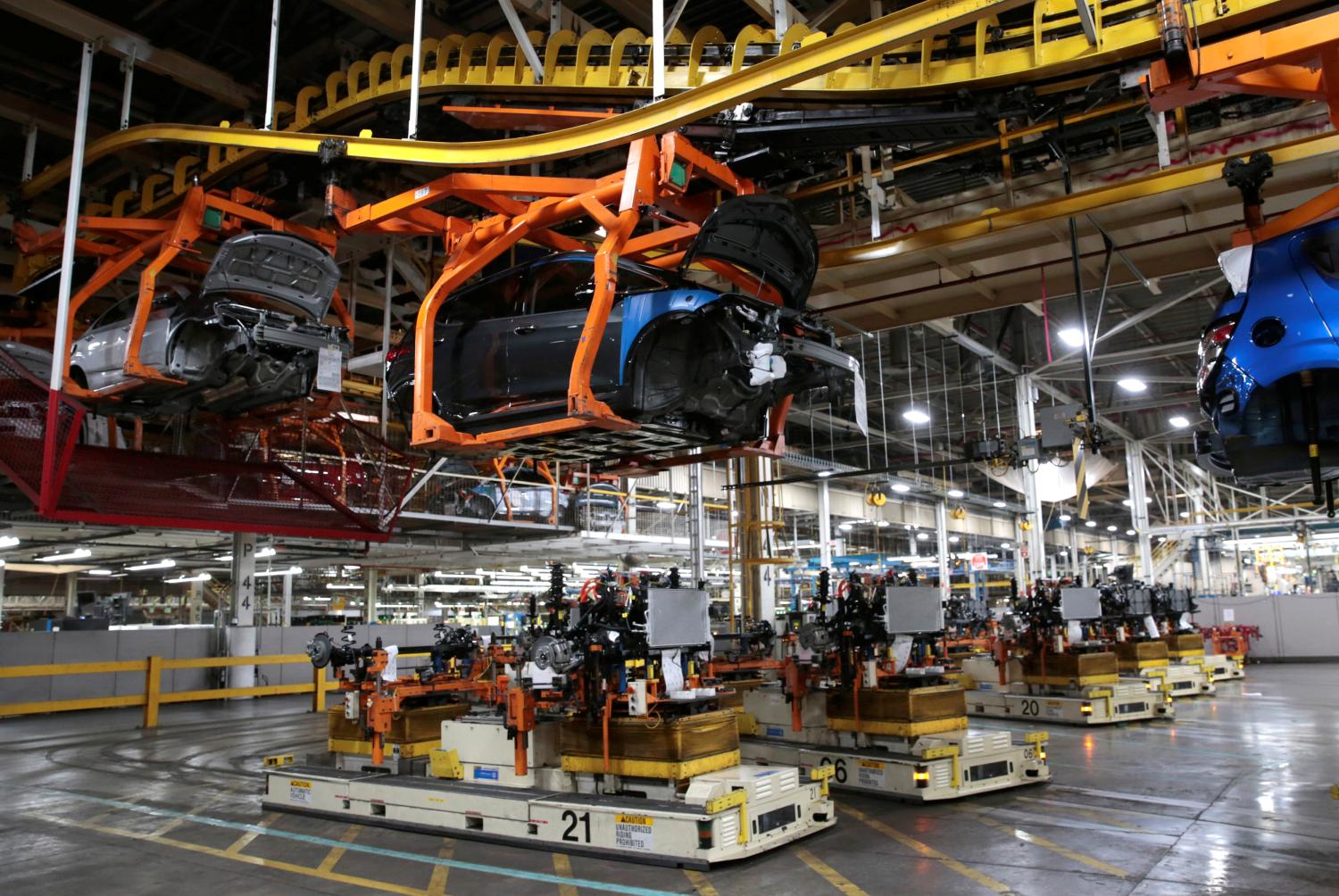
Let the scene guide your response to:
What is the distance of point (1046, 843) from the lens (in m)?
6.07

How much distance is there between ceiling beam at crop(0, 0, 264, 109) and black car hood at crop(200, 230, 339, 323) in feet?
6.79

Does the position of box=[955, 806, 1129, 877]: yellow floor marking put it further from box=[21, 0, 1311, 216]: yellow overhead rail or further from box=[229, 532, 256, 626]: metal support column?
box=[229, 532, 256, 626]: metal support column

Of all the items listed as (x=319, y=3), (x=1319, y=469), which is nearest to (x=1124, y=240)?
(x=1319, y=469)

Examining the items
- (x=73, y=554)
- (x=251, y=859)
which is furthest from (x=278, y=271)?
(x=73, y=554)

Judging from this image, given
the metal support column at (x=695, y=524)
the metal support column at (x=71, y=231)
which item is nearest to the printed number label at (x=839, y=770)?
the metal support column at (x=695, y=524)

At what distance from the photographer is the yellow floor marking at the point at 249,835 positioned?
645 cm

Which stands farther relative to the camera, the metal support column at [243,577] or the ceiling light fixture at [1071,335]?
the ceiling light fixture at [1071,335]

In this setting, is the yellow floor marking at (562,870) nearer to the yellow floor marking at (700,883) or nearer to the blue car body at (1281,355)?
the yellow floor marking at (700,883)

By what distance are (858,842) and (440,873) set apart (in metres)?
2.79

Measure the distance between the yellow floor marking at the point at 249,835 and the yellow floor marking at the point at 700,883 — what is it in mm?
3281

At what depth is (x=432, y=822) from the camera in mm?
6629

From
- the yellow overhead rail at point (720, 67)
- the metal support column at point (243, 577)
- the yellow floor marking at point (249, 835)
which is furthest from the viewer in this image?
the metal support column at point (243, 577)

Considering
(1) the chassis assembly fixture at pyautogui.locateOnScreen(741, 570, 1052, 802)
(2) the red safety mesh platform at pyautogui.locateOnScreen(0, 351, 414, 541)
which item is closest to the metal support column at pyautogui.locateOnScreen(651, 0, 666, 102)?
(1) the chassis assembly fixture at pyautogui.locateOnScreen(741, 570, 1052, 802)

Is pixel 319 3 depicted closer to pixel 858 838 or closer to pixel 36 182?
pixel 36 182
